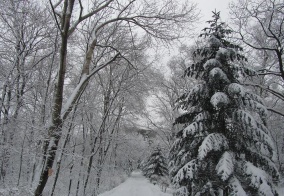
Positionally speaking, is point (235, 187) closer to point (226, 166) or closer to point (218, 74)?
point (226, 166)

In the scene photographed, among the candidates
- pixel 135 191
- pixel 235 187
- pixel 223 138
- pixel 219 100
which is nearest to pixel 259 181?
pixel 235 187

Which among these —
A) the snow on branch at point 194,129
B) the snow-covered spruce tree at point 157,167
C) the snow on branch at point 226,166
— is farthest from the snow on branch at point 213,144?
the snow-covered spruce tree at point 157,167

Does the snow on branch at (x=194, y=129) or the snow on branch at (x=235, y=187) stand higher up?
the snow on branch at (x=194, y=129)

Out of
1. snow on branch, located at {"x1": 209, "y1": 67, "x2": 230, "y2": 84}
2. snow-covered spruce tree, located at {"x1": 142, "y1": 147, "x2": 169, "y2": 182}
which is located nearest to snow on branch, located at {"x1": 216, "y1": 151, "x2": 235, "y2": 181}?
snow on branch, located at {"x1": 209, "y1": 67, "x2": 230, "y2": 84}

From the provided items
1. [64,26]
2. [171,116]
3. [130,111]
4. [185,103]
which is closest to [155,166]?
[171,116]

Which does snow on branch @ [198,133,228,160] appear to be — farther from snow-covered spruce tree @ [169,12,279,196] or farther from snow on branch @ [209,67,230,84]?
snow on branch @ [209,67,230,84]

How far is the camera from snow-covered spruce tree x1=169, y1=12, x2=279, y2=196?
566 centimetres

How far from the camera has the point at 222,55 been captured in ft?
22.6

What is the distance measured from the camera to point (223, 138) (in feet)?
20.0

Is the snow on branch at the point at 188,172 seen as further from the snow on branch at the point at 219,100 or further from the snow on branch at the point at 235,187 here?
the snow on branch at the point at 219,100

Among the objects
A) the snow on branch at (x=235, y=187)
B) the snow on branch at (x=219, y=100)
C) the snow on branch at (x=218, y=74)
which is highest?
the snow on branch at (x=218, y=74)

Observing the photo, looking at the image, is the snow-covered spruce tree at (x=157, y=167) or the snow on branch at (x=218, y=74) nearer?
the snow on branch at (x=218, y=74)

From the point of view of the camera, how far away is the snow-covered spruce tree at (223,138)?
5.66 meters

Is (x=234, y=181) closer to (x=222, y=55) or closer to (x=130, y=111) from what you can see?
(x=222, y=55)
